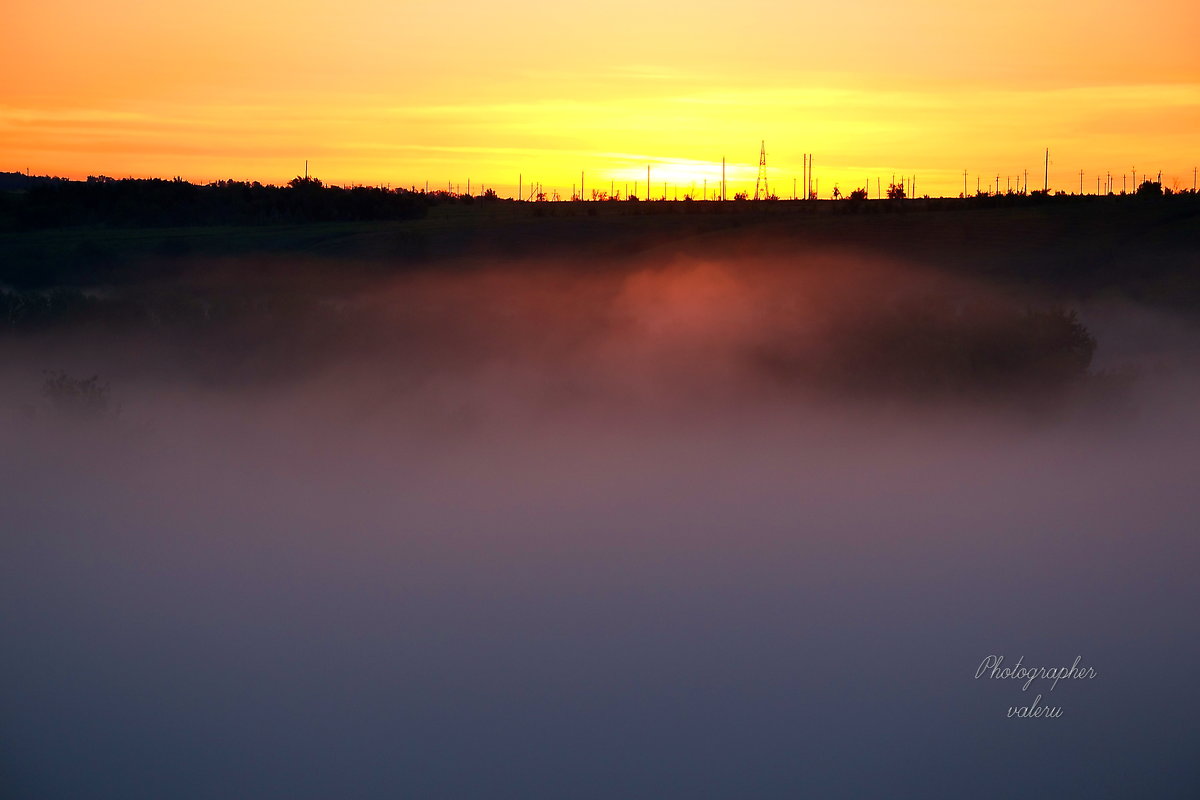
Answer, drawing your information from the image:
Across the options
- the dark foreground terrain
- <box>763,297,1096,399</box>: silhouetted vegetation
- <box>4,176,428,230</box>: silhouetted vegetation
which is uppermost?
<box>4,176,428,230</box>: silhouetted vegetation

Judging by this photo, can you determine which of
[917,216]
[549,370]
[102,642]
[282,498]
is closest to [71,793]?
[102,642]

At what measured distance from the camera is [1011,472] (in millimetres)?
29203

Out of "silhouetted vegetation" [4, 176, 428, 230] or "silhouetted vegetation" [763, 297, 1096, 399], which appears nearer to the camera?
"silhouetted vegetation" [763, 297, 1096, 399]

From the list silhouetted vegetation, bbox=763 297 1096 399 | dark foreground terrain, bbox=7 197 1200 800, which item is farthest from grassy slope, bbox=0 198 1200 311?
silhouetted vegetation, bbox=763 297 1096 399

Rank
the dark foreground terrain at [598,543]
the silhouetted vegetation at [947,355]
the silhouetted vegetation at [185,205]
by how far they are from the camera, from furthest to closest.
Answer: the silhouetted vegetation at [185,205] → the silhouetted vegetation at [947,355] → the dark foreground terrain at [598,543]

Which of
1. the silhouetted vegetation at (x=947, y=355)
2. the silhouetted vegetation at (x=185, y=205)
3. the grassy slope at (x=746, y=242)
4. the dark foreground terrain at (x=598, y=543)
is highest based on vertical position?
the silhouetted vegetation at (x=185, y=205)

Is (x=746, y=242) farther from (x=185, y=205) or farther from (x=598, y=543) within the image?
(x=598, y=543)

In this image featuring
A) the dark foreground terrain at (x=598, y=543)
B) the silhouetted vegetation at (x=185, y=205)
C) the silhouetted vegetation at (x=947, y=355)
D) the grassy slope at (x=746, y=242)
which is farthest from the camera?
the silhouetted vegetation at (x=185, y=205)

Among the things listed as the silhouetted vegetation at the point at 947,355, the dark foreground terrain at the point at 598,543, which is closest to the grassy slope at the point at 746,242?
the dark foreground terrain at the point at 598,543

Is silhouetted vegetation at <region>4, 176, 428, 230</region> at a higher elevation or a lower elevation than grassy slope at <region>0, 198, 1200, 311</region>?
higher

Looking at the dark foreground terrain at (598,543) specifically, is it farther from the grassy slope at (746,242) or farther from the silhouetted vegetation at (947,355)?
the grassy slope at (746,242)

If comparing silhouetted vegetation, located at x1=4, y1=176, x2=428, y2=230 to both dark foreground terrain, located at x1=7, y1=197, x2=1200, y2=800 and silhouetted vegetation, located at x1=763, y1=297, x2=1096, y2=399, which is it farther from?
silhouetted vegetation, located at x1=763, y1=297, x2=1096, y2=399

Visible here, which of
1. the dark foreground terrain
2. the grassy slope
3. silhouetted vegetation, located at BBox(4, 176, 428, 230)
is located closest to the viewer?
the dark foreground terrain

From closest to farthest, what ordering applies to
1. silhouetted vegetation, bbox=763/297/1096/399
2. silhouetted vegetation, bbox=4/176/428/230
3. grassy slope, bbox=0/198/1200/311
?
silhouetted vegetation, bbox=763/297/1096/399 < grassy slope, bbox=0/198/1200/311 < silhouetted vegetation, bbox=4/176/428/230
